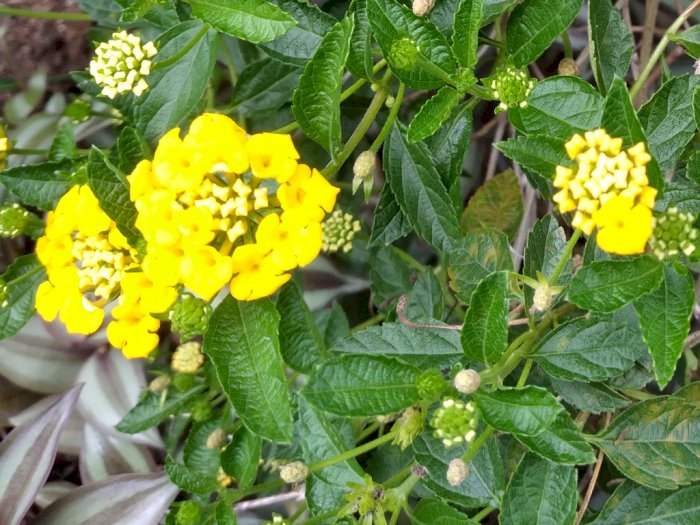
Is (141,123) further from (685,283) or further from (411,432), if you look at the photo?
(685,283)

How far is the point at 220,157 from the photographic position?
0.84 meters

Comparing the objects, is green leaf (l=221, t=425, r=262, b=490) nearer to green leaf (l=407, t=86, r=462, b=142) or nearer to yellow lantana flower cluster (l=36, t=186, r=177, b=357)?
yellow lantana flower cluster (l=36, t=186, r=177, b=357)

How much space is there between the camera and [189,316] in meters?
0.92

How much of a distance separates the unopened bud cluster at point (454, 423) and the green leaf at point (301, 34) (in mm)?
533

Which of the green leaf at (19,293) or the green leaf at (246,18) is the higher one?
the green leaf at (246,18)

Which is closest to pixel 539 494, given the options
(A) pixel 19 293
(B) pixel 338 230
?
(B) pixel 338 230

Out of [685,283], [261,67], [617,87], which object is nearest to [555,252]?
[685,283]

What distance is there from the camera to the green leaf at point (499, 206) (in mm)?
1327

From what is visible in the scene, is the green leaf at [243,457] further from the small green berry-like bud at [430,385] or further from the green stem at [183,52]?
the green stem at [183,52]

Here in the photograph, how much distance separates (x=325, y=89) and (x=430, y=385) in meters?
0.37

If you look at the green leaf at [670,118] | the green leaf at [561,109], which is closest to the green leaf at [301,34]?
the green leaf at [561,109]

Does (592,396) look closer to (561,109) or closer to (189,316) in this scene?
(561,109)

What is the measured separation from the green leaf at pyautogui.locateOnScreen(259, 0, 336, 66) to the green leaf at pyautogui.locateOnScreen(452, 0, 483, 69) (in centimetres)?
23

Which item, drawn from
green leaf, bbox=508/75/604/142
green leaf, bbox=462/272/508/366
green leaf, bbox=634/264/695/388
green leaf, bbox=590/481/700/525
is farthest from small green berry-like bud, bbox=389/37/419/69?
green leaf, bbox=590/481/700/525
